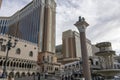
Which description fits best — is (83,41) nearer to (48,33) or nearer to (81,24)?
(81,24)

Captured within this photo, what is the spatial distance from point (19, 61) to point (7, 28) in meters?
57.7

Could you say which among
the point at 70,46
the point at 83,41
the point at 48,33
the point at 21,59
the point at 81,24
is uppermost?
the point at 48,33

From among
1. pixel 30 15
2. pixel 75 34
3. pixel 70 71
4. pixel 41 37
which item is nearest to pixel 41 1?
pixel 30 15

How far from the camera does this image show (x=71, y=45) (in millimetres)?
75812

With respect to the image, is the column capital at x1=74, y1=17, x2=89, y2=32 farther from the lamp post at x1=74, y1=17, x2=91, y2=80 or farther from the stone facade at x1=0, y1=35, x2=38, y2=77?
the stone facade at x1=0, y1=35, x2=38, y2=77

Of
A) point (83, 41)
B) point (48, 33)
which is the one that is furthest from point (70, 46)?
point (83, 41)

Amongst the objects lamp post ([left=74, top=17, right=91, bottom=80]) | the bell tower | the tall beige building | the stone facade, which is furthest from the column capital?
the tall beige building

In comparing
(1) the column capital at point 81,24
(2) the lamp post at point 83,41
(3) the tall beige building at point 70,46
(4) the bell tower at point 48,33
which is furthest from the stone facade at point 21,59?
(3) the tall beige building at point 70,46

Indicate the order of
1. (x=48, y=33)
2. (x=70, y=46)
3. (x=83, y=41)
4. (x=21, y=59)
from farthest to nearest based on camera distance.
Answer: (x=70, y=46) → (x=48, y=33) → (x=21, y=59) → (x=83, y=41)

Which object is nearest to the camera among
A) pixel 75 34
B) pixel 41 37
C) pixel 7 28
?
pixel 41 37

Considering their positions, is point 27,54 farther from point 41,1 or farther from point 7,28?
point 7,28

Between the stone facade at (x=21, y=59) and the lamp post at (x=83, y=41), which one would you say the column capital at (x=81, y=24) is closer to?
the lamp post at (x=83, y=41)

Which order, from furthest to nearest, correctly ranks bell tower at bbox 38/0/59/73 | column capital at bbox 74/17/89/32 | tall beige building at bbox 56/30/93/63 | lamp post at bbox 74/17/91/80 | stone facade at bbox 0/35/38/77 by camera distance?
tall beige building at bbox 56/30/93/63, bell tower at bbox 38/0/59/73, stone facade at bbox 0/35/38/77, column capital at bbox 74/17/89/32, lamp post at bbox 74/17/91/80

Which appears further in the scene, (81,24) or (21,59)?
(21,59)
